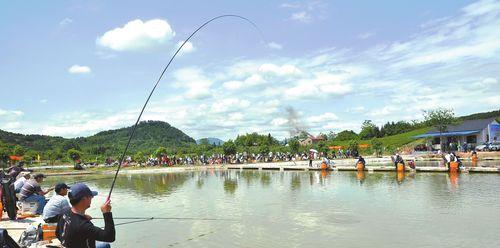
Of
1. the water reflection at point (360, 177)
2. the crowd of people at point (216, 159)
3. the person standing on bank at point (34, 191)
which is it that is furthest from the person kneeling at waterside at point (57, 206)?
the crowd of people at point (216, 159)

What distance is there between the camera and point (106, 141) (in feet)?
486

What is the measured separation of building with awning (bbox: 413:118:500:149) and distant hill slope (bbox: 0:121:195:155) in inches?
2168

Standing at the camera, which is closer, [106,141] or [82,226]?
[82,226]

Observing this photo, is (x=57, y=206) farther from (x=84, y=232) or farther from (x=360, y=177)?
(x=360, y=177)

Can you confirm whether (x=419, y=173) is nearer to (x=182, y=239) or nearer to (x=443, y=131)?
(x=182, y=239)

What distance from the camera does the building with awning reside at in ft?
213

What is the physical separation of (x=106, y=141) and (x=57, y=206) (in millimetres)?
146175

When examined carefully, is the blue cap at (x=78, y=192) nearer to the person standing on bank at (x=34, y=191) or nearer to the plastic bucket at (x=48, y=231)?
the plastic bucket at (x=48, y=231)

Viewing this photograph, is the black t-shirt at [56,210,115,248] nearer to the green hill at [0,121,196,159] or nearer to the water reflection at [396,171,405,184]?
the water reflection at [396,171,405,184]

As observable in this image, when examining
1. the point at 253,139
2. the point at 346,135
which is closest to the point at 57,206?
the point at 253,139

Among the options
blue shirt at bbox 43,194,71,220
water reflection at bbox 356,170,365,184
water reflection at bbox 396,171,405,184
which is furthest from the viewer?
water reflection at bbox 356,170,365,184

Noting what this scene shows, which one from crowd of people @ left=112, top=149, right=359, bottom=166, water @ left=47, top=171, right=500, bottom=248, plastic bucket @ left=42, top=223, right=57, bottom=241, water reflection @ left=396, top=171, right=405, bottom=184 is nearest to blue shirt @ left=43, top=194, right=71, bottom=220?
plastic bucket @ left=42, top=223, right=57, bottom=241

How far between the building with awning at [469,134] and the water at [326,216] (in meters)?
47.6

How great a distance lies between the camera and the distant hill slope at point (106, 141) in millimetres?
108250
